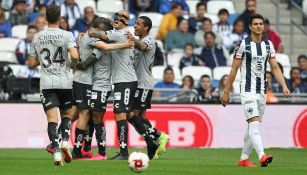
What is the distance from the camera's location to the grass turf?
48.9 ft

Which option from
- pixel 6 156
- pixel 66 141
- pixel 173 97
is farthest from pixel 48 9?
pixel 173 97

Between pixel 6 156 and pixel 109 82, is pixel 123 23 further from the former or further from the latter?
pixel 6 156

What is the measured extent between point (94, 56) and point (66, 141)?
Answer: 2148 mm

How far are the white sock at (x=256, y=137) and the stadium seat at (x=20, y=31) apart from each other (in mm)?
10622

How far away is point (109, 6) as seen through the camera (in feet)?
90.0

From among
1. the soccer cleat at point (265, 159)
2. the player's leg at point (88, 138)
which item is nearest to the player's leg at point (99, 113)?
the player's leg at point (88, 138)

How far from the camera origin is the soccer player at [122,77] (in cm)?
1761

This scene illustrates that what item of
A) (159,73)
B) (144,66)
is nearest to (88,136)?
(144,66)

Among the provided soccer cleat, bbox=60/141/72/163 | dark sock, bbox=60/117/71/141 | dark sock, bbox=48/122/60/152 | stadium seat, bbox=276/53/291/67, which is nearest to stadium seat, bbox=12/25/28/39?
stadium seat, bbox=276/53/291/67

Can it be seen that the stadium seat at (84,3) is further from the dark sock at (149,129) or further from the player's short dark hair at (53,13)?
the player's short dark hair at (53,13)

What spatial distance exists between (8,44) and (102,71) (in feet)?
24.7

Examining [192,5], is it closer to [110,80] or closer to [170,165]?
[110,80]

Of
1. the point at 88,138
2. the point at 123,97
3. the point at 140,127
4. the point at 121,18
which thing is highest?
the point at 121,18

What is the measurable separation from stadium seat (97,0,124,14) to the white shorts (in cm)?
1132
